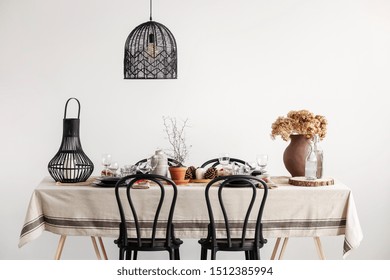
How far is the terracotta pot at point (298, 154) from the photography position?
3910 millimetres

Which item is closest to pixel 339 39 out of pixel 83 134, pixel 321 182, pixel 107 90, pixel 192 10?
pixel 192 10

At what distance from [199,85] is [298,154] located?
1.25m

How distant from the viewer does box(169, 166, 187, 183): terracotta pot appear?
3715mm

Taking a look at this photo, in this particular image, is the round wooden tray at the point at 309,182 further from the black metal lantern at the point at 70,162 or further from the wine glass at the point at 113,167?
the black metal lantern at the point at 70,162

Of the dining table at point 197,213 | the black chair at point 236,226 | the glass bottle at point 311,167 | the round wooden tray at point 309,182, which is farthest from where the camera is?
the glass bottle at point 311,167

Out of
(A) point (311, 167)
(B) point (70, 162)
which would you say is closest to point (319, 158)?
(A) point (311, 167)

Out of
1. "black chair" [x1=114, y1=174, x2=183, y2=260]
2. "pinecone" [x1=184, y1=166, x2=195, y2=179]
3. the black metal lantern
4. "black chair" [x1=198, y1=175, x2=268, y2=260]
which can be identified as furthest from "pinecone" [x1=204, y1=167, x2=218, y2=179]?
the black metal lantern

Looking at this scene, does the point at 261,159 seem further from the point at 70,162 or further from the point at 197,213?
the point at 70,162

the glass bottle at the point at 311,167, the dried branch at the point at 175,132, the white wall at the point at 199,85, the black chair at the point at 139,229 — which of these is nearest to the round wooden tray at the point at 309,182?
the glass bottle at the point at 311,167

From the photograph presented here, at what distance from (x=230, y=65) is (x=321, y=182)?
156 centimetres

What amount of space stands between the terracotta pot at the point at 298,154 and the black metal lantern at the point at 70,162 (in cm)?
140

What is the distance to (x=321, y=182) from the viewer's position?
3.64 m
